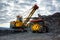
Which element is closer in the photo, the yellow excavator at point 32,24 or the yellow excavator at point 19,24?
the yellow excavator at point 32,24

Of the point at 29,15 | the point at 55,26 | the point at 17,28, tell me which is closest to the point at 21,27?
the point at 17,28

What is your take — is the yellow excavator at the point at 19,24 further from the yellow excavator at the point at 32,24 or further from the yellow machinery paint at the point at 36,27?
the yellow machinery paint at the point at 36,27

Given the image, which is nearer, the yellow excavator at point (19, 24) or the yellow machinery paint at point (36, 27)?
the yellow machinery paint at point (36, 27)

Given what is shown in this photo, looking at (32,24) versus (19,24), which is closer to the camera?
(32,24)

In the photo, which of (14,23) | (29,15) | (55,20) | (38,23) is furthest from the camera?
(55,20)

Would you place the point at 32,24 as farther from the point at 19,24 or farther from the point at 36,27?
the point at 19,24

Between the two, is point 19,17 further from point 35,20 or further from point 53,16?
point 53,16

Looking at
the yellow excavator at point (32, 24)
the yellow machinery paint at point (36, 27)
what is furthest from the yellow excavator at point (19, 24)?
the yellow machinery paint at point (36, 27)

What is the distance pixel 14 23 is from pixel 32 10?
3251 millimetres

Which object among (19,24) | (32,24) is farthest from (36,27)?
(19,24)

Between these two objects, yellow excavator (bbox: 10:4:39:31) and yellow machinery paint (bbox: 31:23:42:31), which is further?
yellow excavator (bbox: 10:4:39:31)

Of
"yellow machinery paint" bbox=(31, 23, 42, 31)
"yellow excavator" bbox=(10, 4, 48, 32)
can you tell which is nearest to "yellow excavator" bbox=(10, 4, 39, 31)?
"yellow excavator" bbox=(10, 4, 48, 32)

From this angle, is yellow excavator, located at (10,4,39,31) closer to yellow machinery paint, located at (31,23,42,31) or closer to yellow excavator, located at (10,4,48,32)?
yellow excavator, located at (10,4,48,32)

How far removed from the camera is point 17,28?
89.7ft
